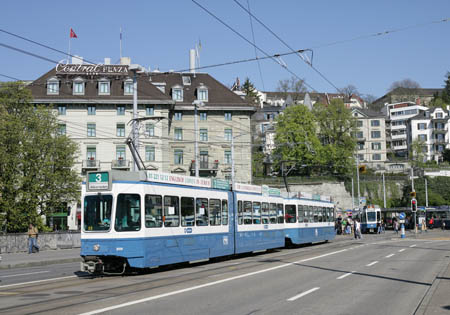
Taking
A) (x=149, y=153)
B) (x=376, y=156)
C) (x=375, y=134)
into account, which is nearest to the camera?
(x=149, y=153)

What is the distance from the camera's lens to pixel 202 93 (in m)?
66.1

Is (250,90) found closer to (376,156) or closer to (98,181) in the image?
(376,156)

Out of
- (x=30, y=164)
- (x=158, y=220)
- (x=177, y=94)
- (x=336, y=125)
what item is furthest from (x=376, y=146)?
(x=158, y=220)

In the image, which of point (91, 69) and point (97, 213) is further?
point (91, 69)

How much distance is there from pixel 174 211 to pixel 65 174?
26021 millimetres

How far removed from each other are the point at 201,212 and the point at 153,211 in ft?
10.7

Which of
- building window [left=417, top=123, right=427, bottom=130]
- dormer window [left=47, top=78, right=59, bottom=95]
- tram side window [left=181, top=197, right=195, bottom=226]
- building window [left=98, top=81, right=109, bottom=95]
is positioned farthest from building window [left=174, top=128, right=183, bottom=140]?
building window [left=417, top=123, right=427, bottom=130]

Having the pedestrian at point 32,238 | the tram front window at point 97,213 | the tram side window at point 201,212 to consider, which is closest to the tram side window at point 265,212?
the tram side window at point 201,212

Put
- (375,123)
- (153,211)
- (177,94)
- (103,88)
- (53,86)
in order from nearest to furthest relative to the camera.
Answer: (153,211), (53,86), (103,88), (177,94), (375,123)

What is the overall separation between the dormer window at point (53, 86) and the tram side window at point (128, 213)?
44527 mm

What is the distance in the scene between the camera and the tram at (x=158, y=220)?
1675 centimetres

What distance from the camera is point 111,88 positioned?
198 feet

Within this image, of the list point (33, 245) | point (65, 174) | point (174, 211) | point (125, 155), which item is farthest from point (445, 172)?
point (174, 211)

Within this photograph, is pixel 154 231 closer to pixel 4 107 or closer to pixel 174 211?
pixel 174 211
